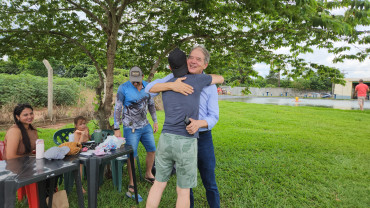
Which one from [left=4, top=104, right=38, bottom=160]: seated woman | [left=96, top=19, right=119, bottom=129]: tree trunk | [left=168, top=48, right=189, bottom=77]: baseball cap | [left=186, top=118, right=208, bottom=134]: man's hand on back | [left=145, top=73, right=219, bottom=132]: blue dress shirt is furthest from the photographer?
[left=96, top=19, right=119, bottom=129]: tree trunk

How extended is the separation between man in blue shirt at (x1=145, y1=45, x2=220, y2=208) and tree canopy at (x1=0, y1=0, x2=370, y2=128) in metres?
1.12

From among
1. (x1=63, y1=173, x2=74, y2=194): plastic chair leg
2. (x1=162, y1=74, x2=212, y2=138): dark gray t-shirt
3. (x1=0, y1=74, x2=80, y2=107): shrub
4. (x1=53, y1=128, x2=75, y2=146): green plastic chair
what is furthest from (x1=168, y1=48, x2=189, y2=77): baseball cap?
(x1=0, y1=74, x2=80, y2=107): shrub

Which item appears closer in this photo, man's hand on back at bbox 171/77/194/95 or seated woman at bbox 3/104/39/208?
man's hand on back at bbox 171/77/194/95

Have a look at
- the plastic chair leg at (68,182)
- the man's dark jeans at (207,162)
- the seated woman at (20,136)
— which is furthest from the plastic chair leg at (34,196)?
the man's dark jeans at (207,162)

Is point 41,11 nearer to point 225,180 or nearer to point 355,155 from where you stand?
point 225,180

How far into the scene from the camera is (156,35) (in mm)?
5168

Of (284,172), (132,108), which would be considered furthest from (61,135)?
(284,172)

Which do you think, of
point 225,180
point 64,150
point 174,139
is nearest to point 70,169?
point 64,150

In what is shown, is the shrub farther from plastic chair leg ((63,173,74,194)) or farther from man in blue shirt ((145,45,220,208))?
man in blue shirt ((145,45,220,208))

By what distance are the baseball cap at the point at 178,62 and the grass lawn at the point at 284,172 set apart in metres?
1.96

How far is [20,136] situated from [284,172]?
169 inches

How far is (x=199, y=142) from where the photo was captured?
239cm

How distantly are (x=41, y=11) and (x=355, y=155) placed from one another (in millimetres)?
7328

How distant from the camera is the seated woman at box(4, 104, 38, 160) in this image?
273 centimetres
